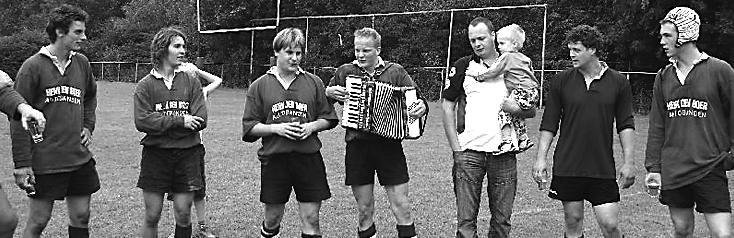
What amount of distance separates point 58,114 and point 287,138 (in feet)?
5.23

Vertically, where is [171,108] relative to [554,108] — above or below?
below

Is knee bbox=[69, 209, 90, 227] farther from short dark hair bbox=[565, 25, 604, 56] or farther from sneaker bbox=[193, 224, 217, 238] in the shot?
short dark hair bbox=[565, 25, 604, 56]

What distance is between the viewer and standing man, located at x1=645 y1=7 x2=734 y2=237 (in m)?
5.44

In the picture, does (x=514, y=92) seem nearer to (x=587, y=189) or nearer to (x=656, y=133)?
(x=587, y=189)

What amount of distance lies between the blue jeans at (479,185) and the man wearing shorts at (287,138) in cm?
102

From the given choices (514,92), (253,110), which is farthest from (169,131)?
(514,92)

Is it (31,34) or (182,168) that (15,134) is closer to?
(182,168)

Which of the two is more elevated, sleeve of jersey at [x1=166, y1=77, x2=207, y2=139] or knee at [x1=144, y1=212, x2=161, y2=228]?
sleeve of jersey at [x1=166, y1=77, x2=207, y2=139]

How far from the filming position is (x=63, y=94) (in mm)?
5652

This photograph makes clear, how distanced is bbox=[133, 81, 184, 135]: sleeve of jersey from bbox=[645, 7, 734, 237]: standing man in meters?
3.50

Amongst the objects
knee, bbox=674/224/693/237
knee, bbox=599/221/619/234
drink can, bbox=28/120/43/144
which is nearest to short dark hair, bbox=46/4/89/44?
drink can, bbox=28/120/43/144

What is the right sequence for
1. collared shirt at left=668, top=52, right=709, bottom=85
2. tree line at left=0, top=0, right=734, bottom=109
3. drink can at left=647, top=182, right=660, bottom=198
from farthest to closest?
tree line at left=0, top=0, right=734, bottom=109
drink can at left=647, top=182, right=660, bottom=198
collared shirt at left=668, top=52, right=709, bottom=85

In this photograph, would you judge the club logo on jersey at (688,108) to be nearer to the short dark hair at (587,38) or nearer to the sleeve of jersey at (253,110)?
the short dark hair at (587,38)

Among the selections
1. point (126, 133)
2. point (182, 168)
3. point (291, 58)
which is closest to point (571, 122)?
point (291, 58)
